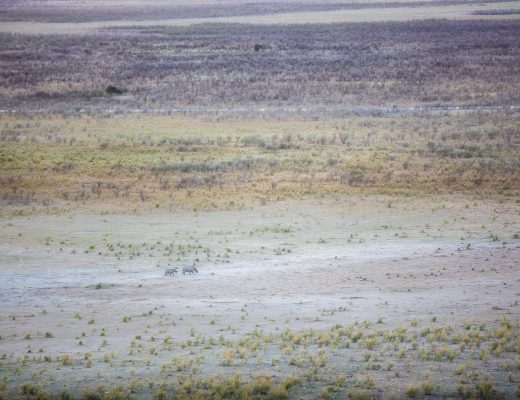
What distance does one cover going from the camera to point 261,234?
23594mm

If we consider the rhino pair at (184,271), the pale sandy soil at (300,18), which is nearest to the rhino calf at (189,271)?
the rhino pair at (184,271)

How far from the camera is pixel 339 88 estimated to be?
57812mm

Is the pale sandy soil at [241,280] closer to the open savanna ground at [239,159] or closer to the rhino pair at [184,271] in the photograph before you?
the rhino pair at [184,271]

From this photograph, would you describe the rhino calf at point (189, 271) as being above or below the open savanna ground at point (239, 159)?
above

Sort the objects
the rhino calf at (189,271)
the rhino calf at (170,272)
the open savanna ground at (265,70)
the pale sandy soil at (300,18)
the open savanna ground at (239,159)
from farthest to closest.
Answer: the pale sandy soil at (300,18) → the open savanna ground at (265,70) → the open savanna ground at (239,159) → the rhino calf at (189,271) → the rhino calf at (170,272)

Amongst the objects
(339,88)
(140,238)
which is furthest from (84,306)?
(339,88)

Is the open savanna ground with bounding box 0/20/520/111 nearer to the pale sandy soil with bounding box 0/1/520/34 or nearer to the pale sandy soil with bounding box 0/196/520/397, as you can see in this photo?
the pale sandy soil with bounding box 0/1/520/34

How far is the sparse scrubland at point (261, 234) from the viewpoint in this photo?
43.0ft

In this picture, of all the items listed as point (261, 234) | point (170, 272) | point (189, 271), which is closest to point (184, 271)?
point (189, 271)

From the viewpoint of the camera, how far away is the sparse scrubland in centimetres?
1311

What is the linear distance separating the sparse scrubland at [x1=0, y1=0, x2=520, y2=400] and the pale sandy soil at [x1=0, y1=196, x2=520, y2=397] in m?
0.07

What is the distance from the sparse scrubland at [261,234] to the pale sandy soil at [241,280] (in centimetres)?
7

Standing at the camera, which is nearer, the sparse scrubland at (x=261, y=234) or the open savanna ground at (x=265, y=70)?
the sparse scrubland at (x=261, y=234)

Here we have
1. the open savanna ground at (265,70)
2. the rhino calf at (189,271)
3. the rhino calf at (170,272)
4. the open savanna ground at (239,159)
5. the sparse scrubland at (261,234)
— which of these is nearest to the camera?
the sparse scrubland at (261,234)
